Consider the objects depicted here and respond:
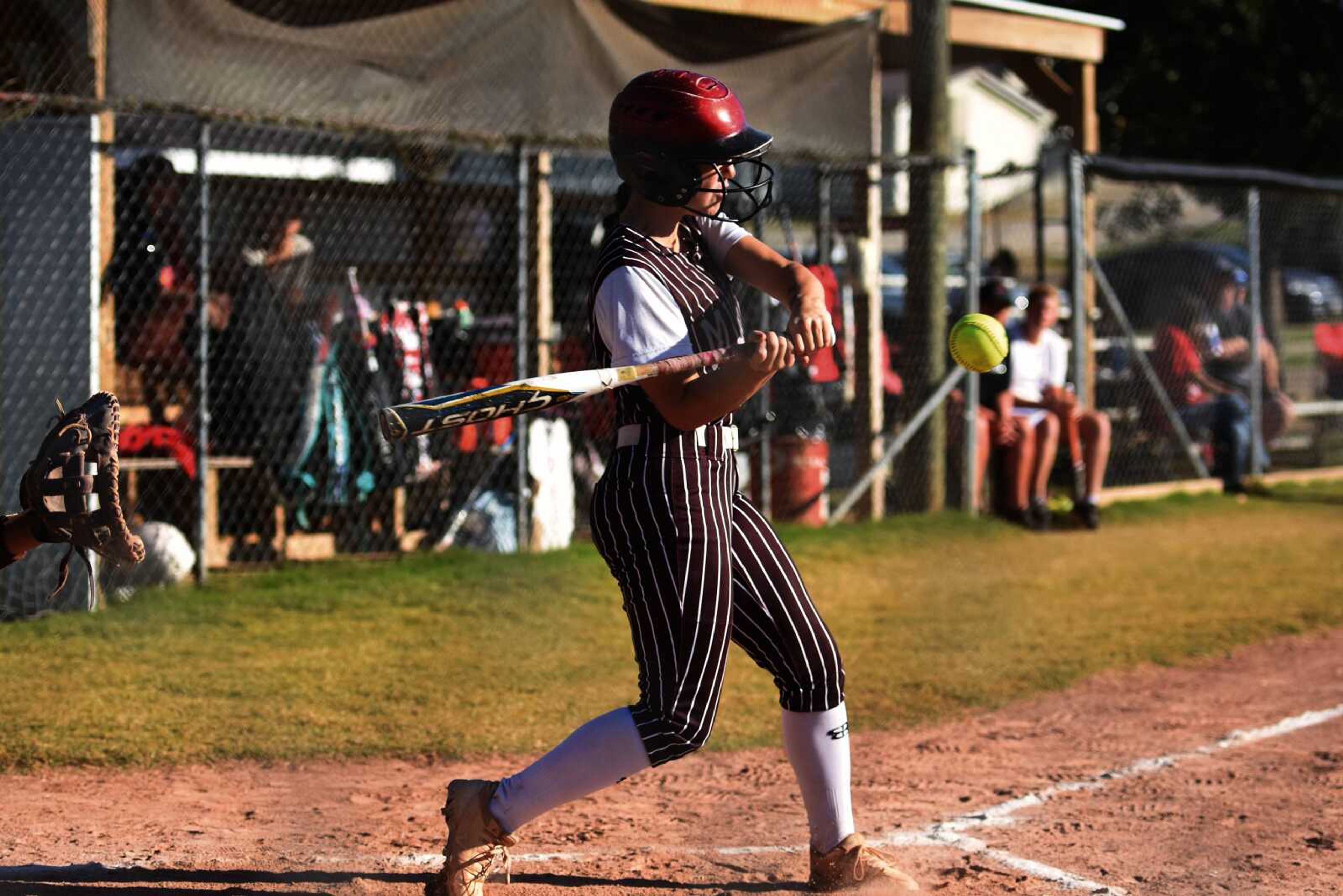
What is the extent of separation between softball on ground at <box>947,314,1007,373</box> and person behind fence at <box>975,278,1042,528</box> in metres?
6.55

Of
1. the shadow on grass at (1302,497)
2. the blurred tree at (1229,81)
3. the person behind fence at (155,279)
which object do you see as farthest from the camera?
the blurred tree at (1229,81)

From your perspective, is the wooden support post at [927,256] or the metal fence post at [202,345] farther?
the wooden support post at [927,256]

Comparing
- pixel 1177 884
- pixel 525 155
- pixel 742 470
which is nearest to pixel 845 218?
pixel 742 470

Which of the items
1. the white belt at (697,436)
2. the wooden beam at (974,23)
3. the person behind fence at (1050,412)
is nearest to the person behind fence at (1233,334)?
the wooden beam at (974,23)

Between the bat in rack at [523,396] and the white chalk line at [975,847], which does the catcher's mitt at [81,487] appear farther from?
the white chalk line at [975,847]

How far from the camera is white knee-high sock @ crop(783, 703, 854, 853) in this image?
12.3ft

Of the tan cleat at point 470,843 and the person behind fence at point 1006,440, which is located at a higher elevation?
the person behind fence at point 1006,440

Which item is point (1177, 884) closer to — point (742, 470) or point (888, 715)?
point (888, 715)

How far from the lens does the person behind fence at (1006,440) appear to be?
420 inches

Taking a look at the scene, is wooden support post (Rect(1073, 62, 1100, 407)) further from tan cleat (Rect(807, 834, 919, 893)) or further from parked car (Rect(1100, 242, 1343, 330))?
tan cleat (Rect(807, 834, 919, 893))

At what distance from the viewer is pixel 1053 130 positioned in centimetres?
1567

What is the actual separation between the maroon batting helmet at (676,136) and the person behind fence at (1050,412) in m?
7.45

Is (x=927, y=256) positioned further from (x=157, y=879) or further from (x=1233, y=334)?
(x=157, y=879)

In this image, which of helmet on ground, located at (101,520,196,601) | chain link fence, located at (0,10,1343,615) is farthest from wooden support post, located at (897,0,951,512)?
helmet on ground, located at (101,520,196,601)
